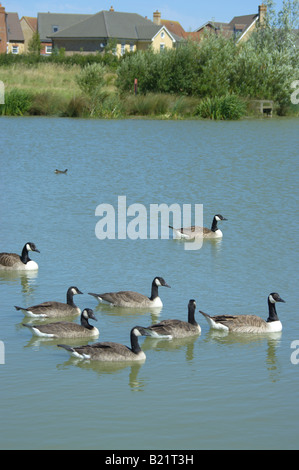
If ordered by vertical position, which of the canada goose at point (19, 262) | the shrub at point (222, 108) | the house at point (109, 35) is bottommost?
the canada goose at point (19, 262)

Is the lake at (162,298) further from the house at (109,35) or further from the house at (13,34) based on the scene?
the house at (13,34)

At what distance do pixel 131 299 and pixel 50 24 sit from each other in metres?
103

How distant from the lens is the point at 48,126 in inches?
1518

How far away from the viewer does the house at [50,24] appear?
4240 inches

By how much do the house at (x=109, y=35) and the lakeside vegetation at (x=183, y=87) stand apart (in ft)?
142

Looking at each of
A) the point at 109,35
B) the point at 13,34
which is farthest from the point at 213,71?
the point at 13,34

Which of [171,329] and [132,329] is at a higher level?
[132,329]

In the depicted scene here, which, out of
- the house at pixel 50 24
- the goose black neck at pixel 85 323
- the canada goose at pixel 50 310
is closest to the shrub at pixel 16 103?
the canada goose at pixel 50 310

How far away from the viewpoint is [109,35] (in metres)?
91.9

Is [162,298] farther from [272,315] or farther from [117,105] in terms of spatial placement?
[117,105]

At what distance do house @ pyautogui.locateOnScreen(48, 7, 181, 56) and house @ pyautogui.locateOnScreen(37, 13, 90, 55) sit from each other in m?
12.1

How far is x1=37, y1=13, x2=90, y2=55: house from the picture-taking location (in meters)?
108

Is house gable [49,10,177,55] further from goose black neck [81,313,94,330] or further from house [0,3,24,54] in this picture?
goose black neck [81,313,94,330]

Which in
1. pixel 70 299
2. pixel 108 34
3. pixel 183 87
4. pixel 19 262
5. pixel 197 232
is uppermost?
pixel 108 34
